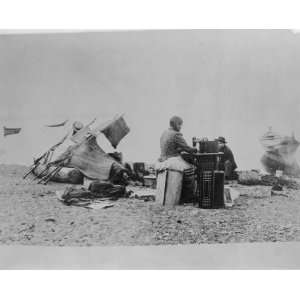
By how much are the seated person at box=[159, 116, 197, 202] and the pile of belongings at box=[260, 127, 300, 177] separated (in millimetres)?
640

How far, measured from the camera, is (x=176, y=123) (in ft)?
11.2

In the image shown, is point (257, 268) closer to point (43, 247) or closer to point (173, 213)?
point (173, 213)

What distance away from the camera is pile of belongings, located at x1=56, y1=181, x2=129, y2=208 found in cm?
341

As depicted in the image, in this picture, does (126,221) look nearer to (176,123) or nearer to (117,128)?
(117,128)

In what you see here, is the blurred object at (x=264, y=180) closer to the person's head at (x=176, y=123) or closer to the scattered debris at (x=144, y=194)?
the person's head at (x=176, y=123)

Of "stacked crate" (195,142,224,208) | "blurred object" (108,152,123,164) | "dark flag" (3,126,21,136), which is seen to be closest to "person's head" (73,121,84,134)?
"blurred object" (108,152,123,164)

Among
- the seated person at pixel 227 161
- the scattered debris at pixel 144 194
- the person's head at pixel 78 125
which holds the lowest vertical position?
the scattered debris at pixel 144 194

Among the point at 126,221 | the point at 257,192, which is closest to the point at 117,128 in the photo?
the point at 126,221

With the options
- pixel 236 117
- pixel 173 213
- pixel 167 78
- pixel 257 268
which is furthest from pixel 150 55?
pixel 257 268

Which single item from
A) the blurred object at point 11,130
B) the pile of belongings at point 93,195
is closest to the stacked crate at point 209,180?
the pile of belongings at point 93,195

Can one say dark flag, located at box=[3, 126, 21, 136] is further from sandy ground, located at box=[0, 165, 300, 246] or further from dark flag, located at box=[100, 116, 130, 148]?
dark flag, located at box=[100, 116, 130, 148]

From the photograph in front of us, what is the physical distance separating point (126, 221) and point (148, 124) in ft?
2.81

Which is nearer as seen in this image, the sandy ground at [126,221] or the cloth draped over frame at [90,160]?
the sandy ground at [126,221]

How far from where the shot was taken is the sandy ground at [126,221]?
3.34 meters
